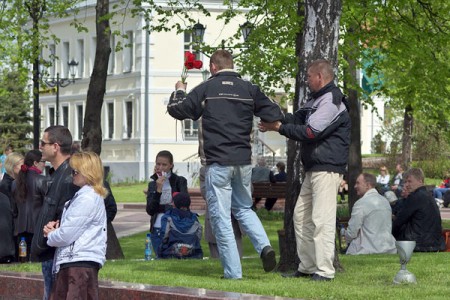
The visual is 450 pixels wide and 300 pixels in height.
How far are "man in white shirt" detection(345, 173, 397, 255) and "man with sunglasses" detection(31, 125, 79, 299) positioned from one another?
7136 millimetres

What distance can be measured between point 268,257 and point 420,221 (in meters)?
5.30

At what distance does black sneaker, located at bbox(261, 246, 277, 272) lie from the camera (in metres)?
12.9

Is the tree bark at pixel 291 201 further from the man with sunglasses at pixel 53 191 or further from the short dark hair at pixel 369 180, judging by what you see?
the short dark hair at pixel 369 180

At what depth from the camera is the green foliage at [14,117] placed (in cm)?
7488

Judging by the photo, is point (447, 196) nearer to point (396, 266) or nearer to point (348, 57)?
point (348, 57)

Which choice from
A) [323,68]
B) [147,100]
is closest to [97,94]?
[323,68]

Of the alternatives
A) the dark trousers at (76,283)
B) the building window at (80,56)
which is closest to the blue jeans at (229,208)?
the dark trousers at (76,283)

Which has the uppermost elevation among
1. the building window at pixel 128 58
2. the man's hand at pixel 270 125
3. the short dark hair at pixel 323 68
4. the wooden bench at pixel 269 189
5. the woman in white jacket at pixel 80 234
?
the building window at pixel 128 58

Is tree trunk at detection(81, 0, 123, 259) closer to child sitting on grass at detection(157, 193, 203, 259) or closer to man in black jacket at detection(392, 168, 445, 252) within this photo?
child sitting on grass at detection(157, 193, 203, 259)

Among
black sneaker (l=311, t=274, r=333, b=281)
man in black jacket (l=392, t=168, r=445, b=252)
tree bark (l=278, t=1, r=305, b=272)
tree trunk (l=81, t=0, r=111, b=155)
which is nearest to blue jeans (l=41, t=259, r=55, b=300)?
black sneaker (l=311, t=274, r=333, b=281)

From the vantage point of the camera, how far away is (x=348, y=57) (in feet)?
97.1

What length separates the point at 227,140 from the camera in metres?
12.7

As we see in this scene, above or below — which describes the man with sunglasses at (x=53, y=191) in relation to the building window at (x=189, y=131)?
below

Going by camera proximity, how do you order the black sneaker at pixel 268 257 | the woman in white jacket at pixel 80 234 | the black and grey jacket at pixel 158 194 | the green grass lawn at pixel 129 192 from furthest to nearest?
the green grass lawn at pixel 129 192
the black and grey jacket at pixel 158 194
the black sneaker at pixel 268 257
the woman in white jacket at pixel 80 234
